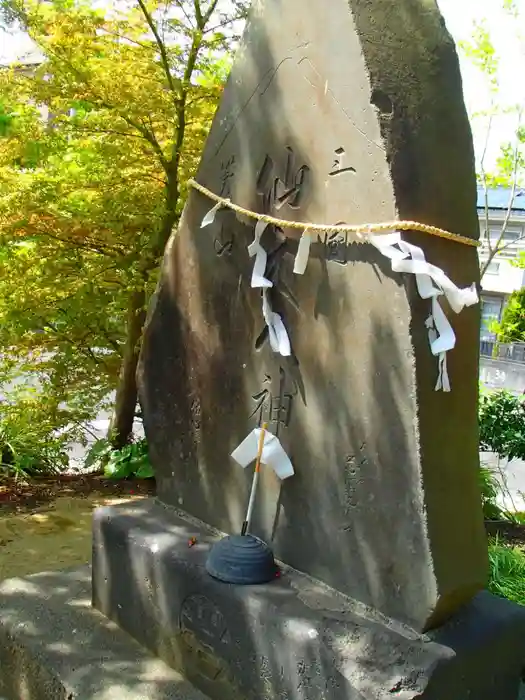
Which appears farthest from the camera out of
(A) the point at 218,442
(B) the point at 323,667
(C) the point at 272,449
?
(A) the point at 218,442

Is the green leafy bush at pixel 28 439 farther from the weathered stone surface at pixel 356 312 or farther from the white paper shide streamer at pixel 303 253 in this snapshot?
the white paper shide streamer at pixel 303 253

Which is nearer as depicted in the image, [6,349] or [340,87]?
[340,87]

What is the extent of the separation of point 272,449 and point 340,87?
1.10 metres

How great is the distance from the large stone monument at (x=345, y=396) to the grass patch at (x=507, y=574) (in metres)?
1.94

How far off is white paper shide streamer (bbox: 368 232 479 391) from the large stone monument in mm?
24

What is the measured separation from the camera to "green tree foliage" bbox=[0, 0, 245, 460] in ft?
17.4

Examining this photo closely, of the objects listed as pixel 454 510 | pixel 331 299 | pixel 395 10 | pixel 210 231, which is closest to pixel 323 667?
pixel 454 510

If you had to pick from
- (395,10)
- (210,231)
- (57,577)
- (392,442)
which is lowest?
(57,577)

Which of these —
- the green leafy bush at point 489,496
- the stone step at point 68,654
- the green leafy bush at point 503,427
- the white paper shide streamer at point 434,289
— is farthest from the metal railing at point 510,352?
the white paper shide streamer at point 434,289

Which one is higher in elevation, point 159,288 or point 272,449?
point 159,288

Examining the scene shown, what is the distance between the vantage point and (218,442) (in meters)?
2.48

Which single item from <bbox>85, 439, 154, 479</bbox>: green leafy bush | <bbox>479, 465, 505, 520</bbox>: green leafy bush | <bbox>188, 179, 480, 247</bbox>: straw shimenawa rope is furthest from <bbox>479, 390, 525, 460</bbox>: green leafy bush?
<bbox>188, 179, 480, 247</bbox>: straw shimenawa rope

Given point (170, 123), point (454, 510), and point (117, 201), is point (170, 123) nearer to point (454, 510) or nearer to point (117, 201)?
point (117, 201)

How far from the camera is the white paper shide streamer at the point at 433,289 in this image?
1.73m
